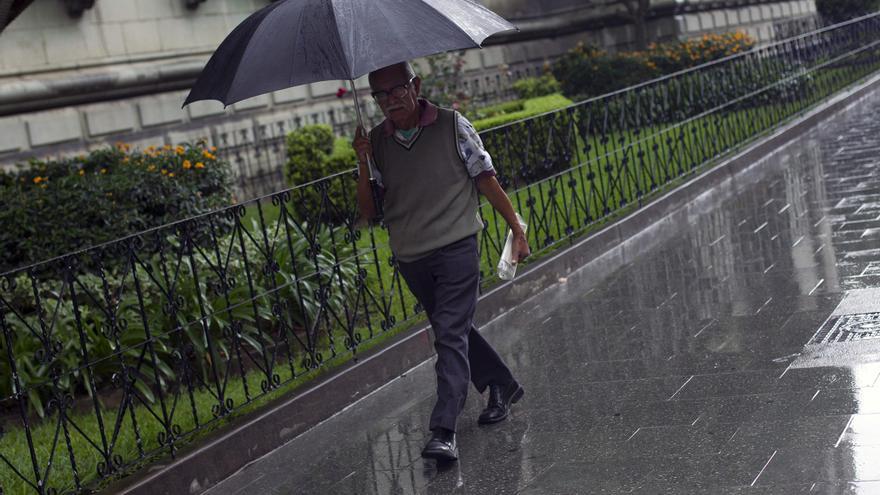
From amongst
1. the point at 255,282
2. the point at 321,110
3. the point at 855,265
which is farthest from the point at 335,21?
the point at 321,110

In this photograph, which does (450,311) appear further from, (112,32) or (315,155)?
(112,32)

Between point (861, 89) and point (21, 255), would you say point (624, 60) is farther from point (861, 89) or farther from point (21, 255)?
point (21, 255)

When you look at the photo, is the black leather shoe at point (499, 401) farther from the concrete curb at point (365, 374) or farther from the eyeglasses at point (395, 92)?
the eyeglasses at point (395, 92)

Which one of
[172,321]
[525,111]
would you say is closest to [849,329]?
[172,321]

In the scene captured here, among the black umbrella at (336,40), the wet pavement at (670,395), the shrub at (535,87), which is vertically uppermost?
the black umbrella at (336,40)

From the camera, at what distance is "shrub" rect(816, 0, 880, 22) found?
123ft

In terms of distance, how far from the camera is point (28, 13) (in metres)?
17.9

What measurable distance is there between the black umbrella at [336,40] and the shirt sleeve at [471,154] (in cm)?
56

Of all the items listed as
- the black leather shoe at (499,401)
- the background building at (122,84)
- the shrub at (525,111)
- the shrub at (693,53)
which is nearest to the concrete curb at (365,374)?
the black leather shoe at (499,401)

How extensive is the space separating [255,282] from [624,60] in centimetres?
1729

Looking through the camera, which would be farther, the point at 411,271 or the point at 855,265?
the point at 855,265

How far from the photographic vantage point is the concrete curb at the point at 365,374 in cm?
645

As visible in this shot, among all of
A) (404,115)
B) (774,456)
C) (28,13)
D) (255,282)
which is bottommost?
(774,456)

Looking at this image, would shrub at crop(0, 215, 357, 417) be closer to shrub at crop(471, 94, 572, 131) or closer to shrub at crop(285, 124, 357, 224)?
shrub at crop(285, 124, 357, 224)
